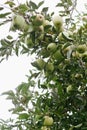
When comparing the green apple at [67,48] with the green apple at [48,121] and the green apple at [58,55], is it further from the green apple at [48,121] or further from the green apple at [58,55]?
the green apple at [48,121]

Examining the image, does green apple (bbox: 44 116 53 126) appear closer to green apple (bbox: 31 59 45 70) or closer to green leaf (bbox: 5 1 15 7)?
green apple (bbox: 31 59 45 70)

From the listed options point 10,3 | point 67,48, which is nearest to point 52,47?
point 67,48

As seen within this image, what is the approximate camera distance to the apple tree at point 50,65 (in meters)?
2.00

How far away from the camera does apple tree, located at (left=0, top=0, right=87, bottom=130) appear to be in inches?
78.8

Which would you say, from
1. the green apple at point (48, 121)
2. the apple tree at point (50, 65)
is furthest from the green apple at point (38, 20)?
the green apple at point (48, 121)

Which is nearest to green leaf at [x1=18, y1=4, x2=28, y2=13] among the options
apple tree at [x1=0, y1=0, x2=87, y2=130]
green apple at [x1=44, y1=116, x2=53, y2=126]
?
apple tree at [x1=0, y1=0, x2=87, y2=130]

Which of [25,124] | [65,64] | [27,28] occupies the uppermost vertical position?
[27,28]

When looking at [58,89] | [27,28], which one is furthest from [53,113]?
[27,28]

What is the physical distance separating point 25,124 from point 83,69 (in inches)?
22.5

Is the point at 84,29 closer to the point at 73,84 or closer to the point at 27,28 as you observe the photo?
the point at 73,84

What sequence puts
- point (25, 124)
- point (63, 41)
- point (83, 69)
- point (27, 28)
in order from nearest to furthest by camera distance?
point (27, 28)
point (63, 41)
point (83, 69)
point (25, 124)

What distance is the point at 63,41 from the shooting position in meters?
2.10

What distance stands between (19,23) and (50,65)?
1.44 ft

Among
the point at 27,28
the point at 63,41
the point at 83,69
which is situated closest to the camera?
the point at 27,28
